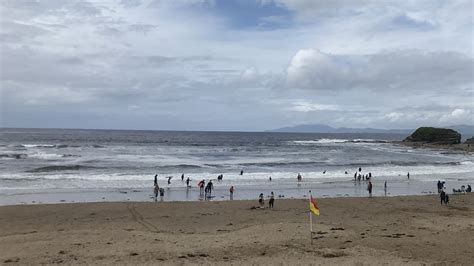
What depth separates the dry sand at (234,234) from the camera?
1415 centimetres

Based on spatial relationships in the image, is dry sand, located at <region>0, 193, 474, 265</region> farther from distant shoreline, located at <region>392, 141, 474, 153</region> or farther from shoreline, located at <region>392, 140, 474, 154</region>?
distant shoreline, located at <region>392, 141, 474, 153</region>

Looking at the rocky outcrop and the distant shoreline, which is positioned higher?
the rocky outcrop

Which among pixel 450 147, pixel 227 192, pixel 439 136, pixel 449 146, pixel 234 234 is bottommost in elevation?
pixel 227 192

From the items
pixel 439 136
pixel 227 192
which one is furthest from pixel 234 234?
pixel 439 136

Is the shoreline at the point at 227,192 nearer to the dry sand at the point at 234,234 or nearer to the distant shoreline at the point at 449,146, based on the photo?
the dry sand at the point at 234,234

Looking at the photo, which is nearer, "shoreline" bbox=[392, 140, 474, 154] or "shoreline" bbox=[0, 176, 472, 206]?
"shoreline" bbox=[0, 176, 472, 206]

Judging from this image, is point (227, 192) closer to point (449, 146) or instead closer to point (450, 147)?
point (450, 147)

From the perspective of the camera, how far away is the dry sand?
46.4 feet

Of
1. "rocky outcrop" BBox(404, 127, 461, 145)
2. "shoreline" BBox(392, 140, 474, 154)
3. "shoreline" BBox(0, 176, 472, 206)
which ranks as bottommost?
"shoreline" BBox(0, 176, 472, 206)

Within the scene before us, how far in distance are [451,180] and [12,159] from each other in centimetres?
4872

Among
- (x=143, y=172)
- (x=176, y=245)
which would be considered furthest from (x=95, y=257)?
(x=143, y=172)

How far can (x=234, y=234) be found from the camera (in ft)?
58.4

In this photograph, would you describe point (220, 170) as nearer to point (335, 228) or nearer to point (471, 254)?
point (335, 228)

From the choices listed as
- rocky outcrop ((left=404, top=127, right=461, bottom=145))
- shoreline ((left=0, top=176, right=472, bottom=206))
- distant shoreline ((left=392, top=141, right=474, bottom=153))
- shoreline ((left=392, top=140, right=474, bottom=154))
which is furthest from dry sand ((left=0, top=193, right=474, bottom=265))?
rocky outcrop ((left=404, top=127, right=461, bottom=145))
